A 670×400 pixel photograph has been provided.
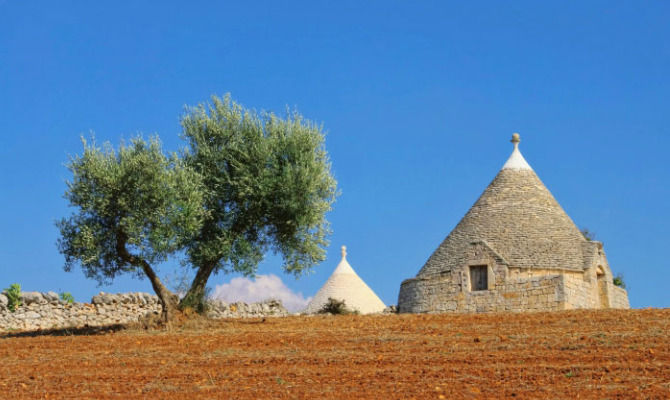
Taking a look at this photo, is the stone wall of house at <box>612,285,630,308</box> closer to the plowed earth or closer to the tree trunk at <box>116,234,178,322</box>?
the plowed earth

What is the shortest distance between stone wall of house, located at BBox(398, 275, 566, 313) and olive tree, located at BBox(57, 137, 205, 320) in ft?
34.1

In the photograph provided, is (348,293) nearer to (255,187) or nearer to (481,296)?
(481,296)

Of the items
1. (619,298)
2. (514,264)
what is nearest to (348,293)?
(514,264)

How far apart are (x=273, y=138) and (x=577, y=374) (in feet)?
39.9

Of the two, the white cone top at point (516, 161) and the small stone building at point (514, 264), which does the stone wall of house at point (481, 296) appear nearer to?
the small stone building at point (514, 264)

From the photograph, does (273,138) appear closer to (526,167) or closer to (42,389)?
(42,389)

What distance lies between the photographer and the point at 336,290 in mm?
38281

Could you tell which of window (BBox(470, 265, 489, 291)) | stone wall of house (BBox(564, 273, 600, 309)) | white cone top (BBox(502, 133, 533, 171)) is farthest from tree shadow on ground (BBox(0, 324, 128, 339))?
white cone top (BBox(502, 133, 533, 171))

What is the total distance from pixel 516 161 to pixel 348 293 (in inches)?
396

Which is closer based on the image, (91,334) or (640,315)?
(640,315)

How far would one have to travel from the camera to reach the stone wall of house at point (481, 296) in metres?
26.7

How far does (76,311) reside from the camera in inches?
1126

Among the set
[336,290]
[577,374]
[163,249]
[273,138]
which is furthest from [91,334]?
[336,290]

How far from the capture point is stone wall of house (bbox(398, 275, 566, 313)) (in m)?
26.7
